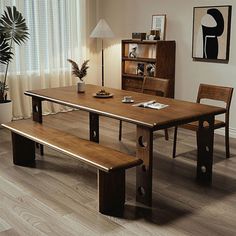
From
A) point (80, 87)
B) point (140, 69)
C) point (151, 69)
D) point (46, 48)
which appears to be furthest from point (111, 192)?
point (46, 48)

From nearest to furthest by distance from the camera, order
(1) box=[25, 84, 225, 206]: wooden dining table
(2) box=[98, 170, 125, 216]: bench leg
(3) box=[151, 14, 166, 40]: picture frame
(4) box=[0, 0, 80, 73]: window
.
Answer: (2) box=[98, 170, 125, 216]: bench leg, (1) box=[25, 84, 225, 206]: wooden dining table, (3) box=[151, 14, 166, 40]: picture frame, (4) box=[0, 0, 80, 73]: window

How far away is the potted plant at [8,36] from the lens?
5.15m

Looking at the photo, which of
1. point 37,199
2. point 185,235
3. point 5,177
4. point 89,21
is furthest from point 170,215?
point 89,21

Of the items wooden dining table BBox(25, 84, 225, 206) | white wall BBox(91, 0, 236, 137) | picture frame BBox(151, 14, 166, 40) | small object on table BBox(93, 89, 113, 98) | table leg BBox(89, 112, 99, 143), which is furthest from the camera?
picture frame BBox(151, 14, 166, 40)

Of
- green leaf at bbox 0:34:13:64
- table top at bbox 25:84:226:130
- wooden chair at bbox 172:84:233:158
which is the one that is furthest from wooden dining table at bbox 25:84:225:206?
green leaf at bbox 0:34:13:64

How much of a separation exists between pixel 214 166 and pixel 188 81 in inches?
69.6

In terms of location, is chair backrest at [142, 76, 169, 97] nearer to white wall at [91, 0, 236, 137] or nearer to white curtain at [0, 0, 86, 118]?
white wall at [91, 0, 236, 137]

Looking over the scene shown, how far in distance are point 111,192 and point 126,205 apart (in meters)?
0.24

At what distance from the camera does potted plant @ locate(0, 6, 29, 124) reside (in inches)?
203

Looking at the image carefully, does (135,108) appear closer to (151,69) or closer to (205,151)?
(205,151)

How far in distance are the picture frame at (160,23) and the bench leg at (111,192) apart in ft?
10.1

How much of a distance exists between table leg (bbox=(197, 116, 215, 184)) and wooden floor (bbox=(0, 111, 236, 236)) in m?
0.10

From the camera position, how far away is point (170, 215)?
2824 millimetres

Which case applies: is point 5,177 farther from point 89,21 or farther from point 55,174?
point 89,21
